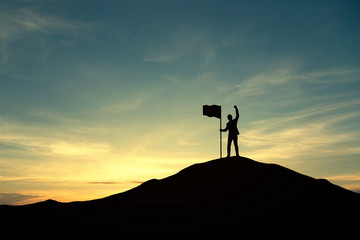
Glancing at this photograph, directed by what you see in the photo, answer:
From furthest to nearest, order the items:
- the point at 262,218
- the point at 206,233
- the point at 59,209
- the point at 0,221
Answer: the point at 59,209 < the point at 0,221 < the point at 262,218 < the point at 206,233

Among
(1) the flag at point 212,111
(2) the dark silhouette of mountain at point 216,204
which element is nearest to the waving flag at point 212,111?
(1) the flag at point 212,111

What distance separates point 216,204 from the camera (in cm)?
1877

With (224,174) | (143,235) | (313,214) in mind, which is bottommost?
(143,235)

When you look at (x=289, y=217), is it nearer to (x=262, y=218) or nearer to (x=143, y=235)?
(x=262, y=218)

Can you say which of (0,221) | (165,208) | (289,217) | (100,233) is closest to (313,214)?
(289,217)

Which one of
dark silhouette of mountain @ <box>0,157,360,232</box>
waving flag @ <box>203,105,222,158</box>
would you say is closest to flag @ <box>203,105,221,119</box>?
waving flag @ <box>203,105,222,158</box>

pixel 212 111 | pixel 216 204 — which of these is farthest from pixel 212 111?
pixel 216 204

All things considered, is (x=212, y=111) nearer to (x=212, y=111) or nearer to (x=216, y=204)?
(x=212, y=111)

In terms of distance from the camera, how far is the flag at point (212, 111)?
75.9 ft

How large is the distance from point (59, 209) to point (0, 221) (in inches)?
128

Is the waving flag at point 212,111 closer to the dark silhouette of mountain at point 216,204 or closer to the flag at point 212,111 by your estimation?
the flag at point 212,111

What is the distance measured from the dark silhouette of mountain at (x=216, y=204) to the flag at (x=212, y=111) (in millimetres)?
3248

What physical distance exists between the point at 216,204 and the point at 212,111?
694cm

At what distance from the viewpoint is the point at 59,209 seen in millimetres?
20656
